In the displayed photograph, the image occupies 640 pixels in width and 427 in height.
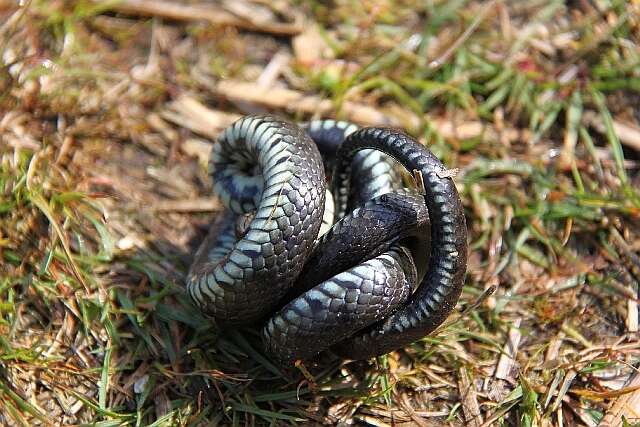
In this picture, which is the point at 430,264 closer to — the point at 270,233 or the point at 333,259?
the point at 333,259

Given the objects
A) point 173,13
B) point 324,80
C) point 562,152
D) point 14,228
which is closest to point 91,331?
point 14,228

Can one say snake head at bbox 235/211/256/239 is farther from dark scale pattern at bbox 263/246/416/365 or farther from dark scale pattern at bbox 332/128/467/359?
dark scale pattern at bbox 332/128/467/359

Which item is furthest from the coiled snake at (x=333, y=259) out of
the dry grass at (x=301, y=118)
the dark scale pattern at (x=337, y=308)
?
the dry grass at (x=301, y=118)

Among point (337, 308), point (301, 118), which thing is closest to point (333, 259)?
point (337, 308)

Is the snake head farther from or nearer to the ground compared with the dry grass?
farther from the ground

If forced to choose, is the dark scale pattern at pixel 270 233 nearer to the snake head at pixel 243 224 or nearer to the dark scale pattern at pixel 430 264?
the snake head at pixel 243 224

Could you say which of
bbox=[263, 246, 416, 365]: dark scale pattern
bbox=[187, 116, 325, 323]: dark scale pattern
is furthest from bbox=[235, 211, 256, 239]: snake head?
bbox=[263, 246, 416, 365]: dark scale pattern
